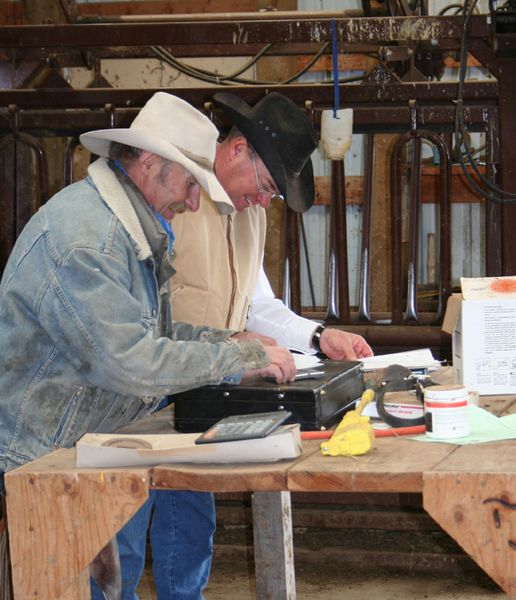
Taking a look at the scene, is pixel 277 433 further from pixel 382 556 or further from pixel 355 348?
pixel 382 556

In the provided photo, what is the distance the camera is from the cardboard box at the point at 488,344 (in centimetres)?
242

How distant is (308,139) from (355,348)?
0.63 m

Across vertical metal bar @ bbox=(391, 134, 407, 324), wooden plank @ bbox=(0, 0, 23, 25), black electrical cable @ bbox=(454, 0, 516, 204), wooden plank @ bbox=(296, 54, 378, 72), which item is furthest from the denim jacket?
wooden plank @ bbox=(296, 54, 378, 72)

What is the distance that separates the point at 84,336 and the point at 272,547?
3.17 ft

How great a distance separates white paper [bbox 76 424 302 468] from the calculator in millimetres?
12

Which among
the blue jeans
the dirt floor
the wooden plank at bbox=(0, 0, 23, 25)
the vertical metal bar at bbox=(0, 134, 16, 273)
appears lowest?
the dirt floor

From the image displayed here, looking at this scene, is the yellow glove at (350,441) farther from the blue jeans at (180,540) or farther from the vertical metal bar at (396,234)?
the vertical metal bar at (396,234)

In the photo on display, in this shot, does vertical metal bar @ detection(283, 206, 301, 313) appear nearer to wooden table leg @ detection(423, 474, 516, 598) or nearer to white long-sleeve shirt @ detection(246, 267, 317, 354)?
white long-sleeve shirt @ detection(246, 267, 317, 354)

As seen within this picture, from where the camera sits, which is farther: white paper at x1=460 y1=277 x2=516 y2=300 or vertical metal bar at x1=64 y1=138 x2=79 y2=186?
vertical metal bar at x1=64 y1=138 x2=79 y2=186

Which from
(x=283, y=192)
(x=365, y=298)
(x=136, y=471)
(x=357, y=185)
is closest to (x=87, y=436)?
(x=136, y=471)

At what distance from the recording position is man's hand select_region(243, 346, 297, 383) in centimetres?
229

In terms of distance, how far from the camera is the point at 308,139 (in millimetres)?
3084

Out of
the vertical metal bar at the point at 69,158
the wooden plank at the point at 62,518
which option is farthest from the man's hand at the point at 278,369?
the vertical metal bar at the point at 69,158

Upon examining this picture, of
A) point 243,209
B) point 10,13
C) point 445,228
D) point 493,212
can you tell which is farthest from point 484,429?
point 10,13
